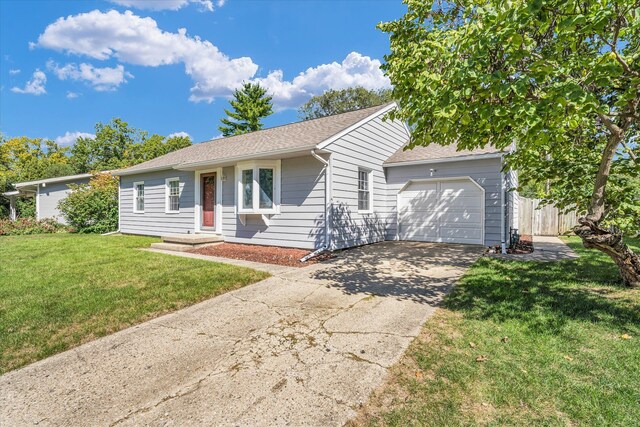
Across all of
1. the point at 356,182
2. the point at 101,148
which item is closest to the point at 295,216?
the point at 356,182

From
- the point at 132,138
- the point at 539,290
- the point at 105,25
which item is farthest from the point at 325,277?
the point at 132,138

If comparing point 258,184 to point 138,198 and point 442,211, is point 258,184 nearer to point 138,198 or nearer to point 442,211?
point 442,211

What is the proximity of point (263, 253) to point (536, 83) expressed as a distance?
6.86 m

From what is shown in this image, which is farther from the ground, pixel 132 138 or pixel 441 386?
pixel 132 138

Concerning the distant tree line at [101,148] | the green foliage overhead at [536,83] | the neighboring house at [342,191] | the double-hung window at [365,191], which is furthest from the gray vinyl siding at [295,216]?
the distant tree line at [101,148]

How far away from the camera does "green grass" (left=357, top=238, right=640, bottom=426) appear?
207cm

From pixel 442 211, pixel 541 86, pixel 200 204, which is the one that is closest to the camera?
pixel 541 86

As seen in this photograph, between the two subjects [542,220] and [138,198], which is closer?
[542,220]

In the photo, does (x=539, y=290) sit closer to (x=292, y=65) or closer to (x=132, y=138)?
(x=292, y=65)

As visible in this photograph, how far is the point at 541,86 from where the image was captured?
351cm

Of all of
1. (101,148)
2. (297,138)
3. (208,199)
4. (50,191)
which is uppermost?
(101,148)

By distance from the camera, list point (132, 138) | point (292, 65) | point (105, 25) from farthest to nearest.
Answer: point (132, 138)
point (292, 65)
point (105, 25)

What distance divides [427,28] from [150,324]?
5.86m

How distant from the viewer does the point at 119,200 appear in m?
14.5
